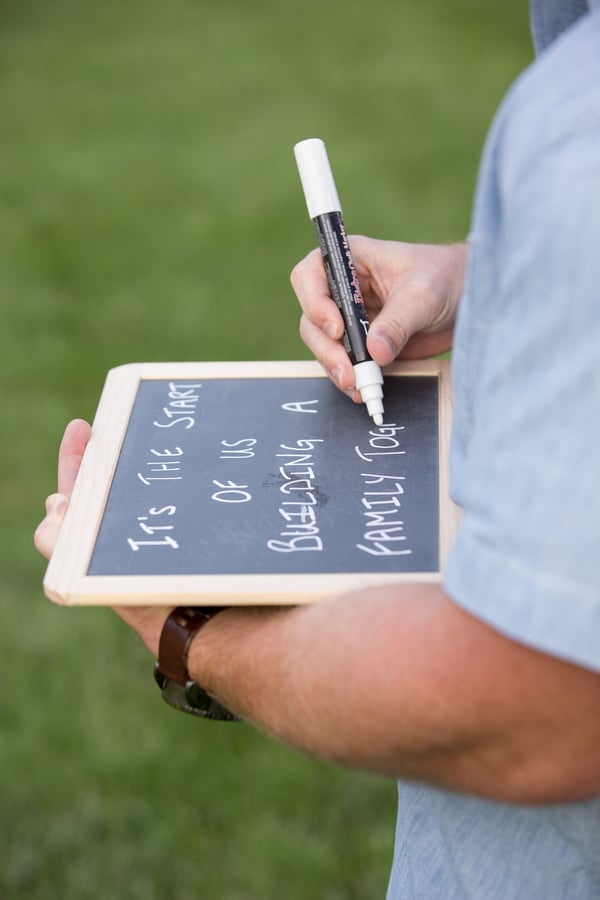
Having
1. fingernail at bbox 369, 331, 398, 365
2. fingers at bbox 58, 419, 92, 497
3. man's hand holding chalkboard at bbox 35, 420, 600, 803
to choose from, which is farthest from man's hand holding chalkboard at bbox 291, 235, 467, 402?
man's hand holding chalkboard at bbox 35, 420, 600, 803

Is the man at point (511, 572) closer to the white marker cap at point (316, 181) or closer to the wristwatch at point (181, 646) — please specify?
the wristwatch at point (181, 646)

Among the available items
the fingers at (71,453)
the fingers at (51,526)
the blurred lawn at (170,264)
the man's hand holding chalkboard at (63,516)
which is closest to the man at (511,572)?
the man's hand holding chalkboard at (63,516)

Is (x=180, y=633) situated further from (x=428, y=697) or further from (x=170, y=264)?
(x=170, y=264)

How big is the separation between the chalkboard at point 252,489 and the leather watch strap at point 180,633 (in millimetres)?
75

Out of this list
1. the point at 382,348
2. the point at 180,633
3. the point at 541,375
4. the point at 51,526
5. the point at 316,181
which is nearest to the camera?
the point at 541,375

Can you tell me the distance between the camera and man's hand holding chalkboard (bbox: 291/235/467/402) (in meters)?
1.47

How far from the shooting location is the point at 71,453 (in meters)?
1.47

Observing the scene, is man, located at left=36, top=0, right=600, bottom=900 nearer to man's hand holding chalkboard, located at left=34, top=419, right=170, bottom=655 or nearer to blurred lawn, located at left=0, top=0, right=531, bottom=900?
man's hand holding chalkboard, located at left=34, top=419, right=170, bottom=655

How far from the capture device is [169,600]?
1.15 metres

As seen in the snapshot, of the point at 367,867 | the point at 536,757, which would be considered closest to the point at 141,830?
the point at 367,867

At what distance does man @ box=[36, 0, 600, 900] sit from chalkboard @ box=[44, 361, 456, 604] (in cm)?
8

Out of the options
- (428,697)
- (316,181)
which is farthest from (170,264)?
(428,697)

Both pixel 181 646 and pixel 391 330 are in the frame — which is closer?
pixel 181 646

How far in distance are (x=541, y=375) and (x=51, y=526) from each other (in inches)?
28.4
